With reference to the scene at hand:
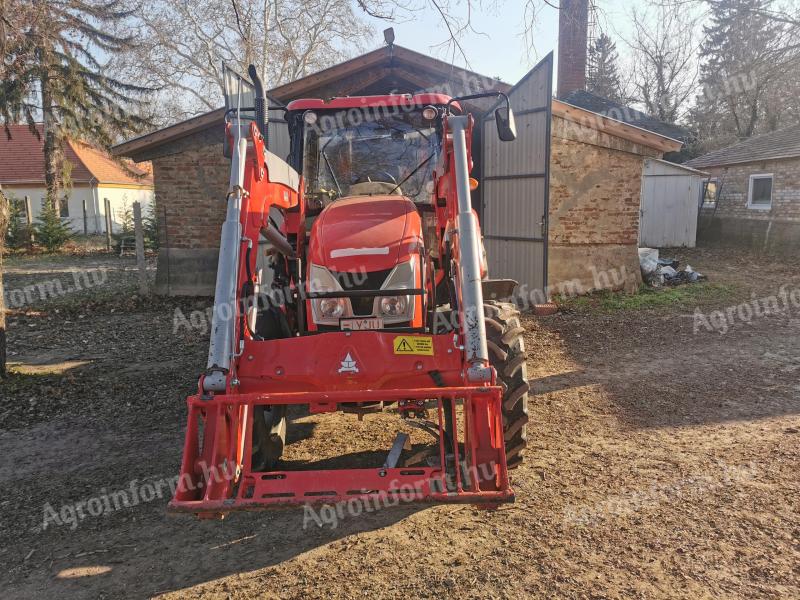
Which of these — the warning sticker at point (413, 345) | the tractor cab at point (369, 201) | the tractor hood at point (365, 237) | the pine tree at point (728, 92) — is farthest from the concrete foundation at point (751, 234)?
the warning sticker at point (413, 345)

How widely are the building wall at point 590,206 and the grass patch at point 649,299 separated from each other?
0.41 m

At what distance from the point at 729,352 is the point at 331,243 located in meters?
5.57

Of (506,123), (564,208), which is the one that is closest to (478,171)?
(564,208)

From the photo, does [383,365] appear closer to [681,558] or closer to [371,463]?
[371,463]

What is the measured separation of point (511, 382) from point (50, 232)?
66.5ft

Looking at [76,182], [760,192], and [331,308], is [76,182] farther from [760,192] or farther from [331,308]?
[331,308]

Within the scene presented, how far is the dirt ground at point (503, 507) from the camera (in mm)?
2869

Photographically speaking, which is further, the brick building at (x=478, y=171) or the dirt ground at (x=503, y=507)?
the brick building at (x=478, y=171)

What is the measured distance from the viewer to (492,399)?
9.89ft

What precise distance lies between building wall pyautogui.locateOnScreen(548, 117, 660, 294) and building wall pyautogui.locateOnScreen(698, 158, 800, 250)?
8937 mm

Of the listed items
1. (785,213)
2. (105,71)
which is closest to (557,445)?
(785,213)

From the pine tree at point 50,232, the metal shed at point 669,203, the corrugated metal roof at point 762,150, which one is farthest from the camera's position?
the pine tree at point 50,232

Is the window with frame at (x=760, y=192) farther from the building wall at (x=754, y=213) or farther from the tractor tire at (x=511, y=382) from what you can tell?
the tractor tire at (x=511, y=382)

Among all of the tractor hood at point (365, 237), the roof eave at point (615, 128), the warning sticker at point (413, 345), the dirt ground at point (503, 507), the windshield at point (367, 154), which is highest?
the roof eave at point (615, 128)
